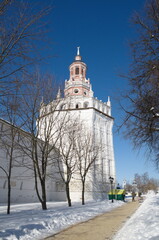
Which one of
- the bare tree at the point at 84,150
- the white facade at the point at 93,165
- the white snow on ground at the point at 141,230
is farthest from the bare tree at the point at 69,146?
the white snow on ground at the point at 141,230

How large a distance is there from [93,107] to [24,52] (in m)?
31.4

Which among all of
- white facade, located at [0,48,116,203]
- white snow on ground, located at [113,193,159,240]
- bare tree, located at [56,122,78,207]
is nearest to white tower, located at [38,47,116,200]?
white facade, located at [0,48,116,203]

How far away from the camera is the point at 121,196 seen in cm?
2838

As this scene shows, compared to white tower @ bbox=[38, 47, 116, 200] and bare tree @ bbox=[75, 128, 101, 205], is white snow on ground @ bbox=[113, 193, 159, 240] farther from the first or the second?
white tower @ bbox=[38, 47, 116, 200]

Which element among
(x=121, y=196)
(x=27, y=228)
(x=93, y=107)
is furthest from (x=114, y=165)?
(x=27, y=228)

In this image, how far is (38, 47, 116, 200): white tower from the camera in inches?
1199

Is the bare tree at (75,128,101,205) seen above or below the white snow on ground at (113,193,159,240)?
above

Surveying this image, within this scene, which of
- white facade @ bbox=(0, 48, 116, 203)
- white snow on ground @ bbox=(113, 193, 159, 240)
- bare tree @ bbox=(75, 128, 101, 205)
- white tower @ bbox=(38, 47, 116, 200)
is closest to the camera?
white snow on ground @ bbox=(113, 193, 159, 240)

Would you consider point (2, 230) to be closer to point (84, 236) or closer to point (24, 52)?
point (84, 236)

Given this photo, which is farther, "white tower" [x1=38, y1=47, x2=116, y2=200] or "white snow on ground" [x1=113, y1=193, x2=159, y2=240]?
"white tower" [x1=38, y1=47, x2=116, y2=200]

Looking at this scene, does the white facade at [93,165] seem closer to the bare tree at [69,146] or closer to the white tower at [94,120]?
the white tower at [94,120]

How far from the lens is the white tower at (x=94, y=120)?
99.9 feet

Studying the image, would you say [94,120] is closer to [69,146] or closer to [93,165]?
[93,165]

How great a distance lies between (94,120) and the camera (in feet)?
115
